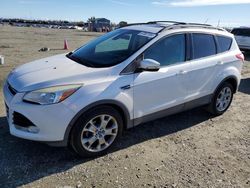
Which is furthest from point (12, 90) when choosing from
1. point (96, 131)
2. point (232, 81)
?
point (232, 81)

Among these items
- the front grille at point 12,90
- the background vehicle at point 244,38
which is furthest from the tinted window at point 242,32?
the front grille at point 12,90

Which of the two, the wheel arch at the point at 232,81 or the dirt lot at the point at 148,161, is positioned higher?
the wheel arch at the point at 232,81

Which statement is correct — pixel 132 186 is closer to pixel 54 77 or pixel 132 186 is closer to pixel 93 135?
pixel 93 135

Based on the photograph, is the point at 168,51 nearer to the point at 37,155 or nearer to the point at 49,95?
the point at 49,95

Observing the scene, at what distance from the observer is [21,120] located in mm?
3809

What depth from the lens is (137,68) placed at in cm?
431

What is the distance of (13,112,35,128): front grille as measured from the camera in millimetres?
3747

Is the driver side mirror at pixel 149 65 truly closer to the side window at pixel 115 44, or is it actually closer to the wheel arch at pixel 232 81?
the side window at pixel 115 44

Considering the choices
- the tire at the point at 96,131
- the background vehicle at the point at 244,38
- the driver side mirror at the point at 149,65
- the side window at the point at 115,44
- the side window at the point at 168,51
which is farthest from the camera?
the background vehicle at the point at 244,38

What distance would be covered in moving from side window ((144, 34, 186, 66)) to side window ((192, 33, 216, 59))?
0.31 meters

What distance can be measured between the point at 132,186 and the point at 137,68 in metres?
1.67

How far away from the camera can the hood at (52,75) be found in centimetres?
382

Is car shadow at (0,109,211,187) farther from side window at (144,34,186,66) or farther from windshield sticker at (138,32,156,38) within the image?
windshield sticker at (138,32,156,38)

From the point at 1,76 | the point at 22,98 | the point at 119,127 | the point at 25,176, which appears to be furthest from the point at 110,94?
the point at 1,76
